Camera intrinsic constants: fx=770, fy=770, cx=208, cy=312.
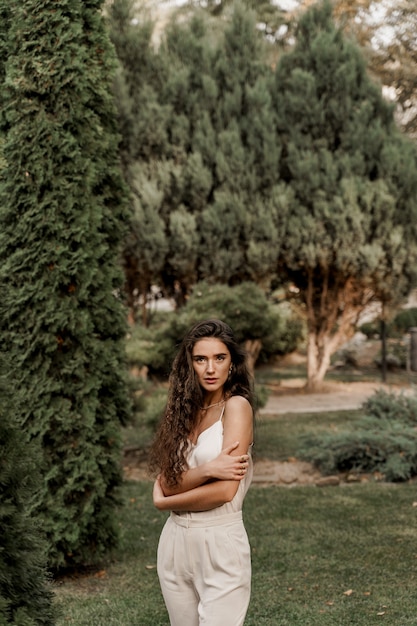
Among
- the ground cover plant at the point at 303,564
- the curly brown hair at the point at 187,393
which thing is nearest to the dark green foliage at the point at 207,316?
the ground cover plant at the point at 303,564

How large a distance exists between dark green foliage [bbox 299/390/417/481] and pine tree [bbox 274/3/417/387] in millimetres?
5602

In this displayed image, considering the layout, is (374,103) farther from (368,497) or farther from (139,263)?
(368,497)

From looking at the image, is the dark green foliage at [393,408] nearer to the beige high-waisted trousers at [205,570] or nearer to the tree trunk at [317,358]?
the tree trunk at [317,358]

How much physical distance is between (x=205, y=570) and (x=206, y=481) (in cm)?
30

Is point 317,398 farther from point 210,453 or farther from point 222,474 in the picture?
point 222,474

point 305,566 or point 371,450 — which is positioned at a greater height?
point 371,450

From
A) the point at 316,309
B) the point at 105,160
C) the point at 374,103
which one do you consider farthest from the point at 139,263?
the point at 105,160

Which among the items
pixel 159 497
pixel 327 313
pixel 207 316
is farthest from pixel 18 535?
pixel 327 313

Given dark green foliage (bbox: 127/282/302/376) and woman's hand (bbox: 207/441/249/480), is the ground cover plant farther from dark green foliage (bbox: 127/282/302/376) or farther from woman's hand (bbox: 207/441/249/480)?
dark green foliage (bbox: 127/282/302/376)

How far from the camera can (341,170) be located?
1413 cm

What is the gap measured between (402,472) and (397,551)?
225cm

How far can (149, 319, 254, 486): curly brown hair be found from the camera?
2.82 meters

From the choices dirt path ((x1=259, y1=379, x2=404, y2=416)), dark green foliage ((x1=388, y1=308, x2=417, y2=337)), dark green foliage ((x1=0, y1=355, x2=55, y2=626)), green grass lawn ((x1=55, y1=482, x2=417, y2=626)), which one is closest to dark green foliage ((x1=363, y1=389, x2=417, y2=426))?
green grass lawn ((x1=55, y1=482, x2=417, y2=626))

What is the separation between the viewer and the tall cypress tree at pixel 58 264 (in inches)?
207
